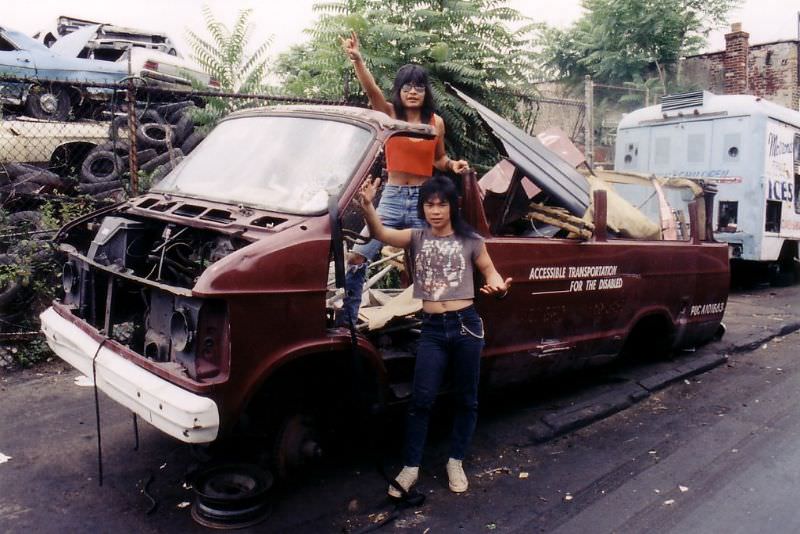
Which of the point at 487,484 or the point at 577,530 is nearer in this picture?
the point at 577,530

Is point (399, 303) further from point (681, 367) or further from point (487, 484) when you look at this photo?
point (681, 367)

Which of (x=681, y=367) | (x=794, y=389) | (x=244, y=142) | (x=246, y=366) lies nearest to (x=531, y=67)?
(x=681, y=367)

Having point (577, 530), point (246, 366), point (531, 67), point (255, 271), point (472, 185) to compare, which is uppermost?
point (531, 67)

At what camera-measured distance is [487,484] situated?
13.3 feet

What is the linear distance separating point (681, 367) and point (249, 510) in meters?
4.54

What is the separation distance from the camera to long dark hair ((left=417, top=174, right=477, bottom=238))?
3824mm

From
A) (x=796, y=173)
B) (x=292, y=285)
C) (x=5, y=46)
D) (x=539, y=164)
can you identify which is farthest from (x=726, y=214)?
(x=5, y=46)

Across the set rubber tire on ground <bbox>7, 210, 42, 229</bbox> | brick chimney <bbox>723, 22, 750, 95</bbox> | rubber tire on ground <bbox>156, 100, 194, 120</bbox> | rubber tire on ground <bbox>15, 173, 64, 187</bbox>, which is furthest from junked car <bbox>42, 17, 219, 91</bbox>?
brick chimney <bbox>723, 22, 750, 95</bbox>

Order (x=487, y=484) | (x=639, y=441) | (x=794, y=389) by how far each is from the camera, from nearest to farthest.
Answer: (x=487, y=484) < (x=639, y=441) < (x=794, y=389)

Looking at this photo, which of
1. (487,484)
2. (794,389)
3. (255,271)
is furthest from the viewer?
(794,389)

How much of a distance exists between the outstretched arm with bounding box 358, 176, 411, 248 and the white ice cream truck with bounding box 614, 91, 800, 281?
8240 millimetres

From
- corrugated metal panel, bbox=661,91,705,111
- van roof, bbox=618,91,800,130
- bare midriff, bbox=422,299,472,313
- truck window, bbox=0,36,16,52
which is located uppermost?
truck window, bbox=0,36,16,52

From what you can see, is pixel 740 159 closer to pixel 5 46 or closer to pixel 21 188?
pixel 21 188

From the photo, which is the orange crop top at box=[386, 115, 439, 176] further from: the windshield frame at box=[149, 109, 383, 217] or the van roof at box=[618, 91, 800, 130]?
the van roof at box=[618, 91, 800, 130]
